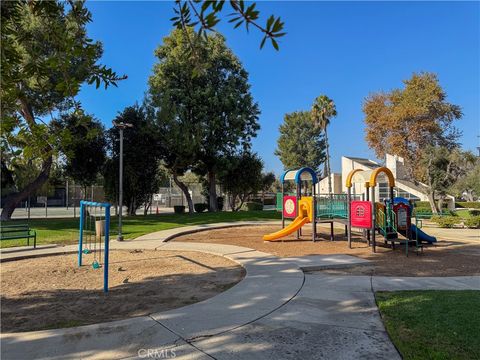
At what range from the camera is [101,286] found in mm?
7391

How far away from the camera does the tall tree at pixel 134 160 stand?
2800 cm

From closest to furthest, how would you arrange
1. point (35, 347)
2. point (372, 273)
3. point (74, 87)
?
point (74, 87) → point (35, 347) → point (372, 273)

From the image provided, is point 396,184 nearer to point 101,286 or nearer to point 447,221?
point 447,221

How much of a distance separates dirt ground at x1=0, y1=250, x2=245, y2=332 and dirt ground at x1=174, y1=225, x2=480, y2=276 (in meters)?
2.99

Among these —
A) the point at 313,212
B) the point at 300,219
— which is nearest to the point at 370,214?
the point at 313,212

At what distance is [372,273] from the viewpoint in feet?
27.4

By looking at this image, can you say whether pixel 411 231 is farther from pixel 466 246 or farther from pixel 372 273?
pixel 372 273

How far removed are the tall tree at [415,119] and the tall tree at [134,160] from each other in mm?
19526

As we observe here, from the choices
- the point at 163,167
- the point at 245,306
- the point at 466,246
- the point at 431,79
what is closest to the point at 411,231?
the point at 466,246

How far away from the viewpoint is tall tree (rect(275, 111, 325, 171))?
67312 mm

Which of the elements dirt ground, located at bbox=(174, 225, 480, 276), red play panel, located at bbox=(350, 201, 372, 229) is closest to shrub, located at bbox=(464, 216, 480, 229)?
dirt ground, located at bbox=(174, 225, 480, 276)

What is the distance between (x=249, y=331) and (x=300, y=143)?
2571 inches

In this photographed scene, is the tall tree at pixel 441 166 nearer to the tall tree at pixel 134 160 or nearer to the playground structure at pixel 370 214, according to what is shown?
the playground structure at pixel 370 214

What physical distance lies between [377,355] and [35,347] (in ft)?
12.6
